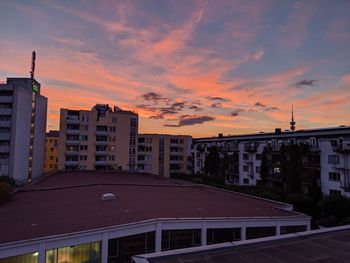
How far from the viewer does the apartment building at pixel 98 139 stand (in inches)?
2906

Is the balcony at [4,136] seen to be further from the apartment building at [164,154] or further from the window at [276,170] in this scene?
the window at [276,170]

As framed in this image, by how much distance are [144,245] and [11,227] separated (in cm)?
892

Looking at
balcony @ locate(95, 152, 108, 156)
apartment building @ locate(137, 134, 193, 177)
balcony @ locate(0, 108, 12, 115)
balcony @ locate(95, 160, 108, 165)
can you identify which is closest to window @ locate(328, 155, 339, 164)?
apartment building @ locate(137, 134, 193, 177)

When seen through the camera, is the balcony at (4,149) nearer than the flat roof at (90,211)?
No

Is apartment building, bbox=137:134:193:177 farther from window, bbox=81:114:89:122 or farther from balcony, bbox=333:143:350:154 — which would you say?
balcony, bbox=333:143:350:154

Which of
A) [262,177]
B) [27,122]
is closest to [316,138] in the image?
[262,177]

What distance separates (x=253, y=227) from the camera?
23.9 m

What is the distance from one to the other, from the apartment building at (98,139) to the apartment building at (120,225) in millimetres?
44177

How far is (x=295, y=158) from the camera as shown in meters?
51.9

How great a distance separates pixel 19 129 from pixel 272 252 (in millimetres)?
54891

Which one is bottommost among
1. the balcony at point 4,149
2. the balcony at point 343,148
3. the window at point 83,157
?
the window at point 83,157

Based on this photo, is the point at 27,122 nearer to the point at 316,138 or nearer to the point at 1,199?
the point at 1,199

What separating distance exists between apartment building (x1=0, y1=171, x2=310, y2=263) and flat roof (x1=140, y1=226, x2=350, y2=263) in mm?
10527

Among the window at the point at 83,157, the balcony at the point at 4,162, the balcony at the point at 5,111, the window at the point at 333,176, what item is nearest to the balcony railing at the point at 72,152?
the window at the point at 83,157
